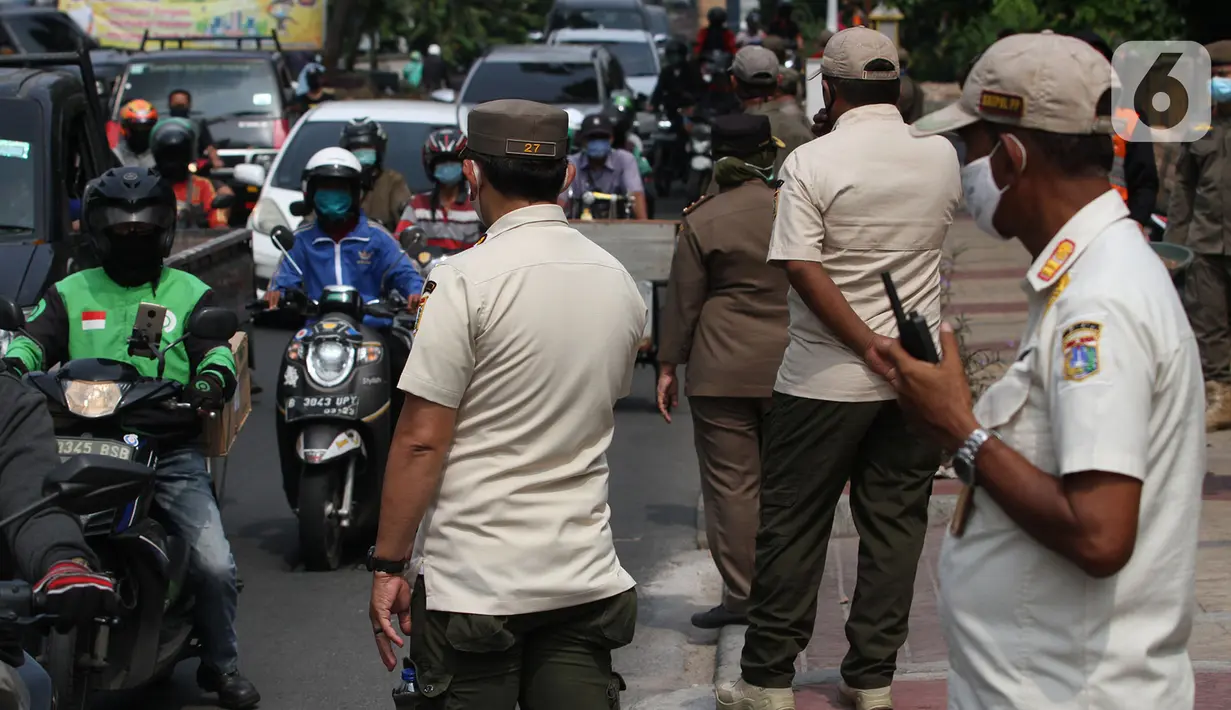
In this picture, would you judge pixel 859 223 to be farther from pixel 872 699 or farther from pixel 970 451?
pixel 970 451

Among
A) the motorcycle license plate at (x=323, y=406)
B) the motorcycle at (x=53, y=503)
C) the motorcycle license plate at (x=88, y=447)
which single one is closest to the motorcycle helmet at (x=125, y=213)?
the motorcycle license plate at (x=88, y=447)

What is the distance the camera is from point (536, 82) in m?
18.1

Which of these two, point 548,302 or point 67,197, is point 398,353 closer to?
point 67,197

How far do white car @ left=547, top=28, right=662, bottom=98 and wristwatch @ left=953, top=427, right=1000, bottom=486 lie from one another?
2392cm

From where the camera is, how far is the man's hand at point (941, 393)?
109 inches

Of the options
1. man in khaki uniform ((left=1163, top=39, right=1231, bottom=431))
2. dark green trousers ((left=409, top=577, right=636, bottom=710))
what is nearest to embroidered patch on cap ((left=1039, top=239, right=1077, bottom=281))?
dark green trousers ((left=409, top=577, right=636, bottom=710))

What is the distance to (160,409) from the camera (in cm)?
556

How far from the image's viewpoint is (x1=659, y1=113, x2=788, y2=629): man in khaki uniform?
6285mm

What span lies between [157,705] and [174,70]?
1442cm

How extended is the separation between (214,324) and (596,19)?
25688mm

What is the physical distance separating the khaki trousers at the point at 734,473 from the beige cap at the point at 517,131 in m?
2.65

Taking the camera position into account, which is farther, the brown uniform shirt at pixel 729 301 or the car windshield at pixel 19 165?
the car windshield at pixel 19 165

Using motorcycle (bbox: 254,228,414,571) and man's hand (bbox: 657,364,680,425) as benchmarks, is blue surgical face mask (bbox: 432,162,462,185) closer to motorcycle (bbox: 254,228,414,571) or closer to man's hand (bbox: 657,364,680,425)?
motorcycle (bbox: 254,228,414,571)

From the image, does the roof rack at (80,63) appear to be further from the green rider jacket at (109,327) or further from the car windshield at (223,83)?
the car windshield at (223,83)
